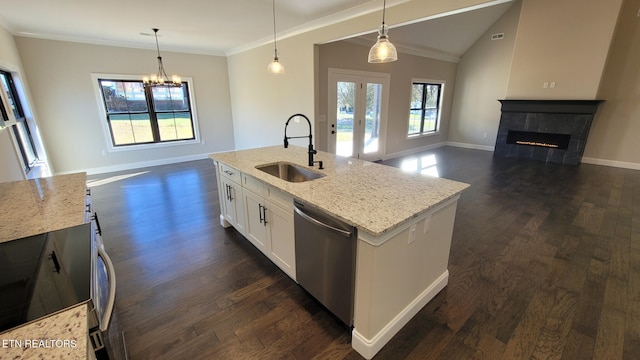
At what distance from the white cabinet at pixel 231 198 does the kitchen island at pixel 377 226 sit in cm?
12

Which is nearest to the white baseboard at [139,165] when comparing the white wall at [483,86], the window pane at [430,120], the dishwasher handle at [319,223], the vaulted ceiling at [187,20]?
the vaulted ceiling at [187,20]

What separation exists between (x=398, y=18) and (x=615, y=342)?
362cm

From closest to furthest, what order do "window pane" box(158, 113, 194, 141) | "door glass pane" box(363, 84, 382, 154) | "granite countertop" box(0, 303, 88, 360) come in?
1. "granite countertop" box(0, 303, 88, 360)
2. "door glass pane" box(363, 84, 382, 154)
3. "window pane" box(158, 113, 194, 141)

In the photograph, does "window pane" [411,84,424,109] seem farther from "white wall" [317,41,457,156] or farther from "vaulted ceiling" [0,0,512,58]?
"vaulted ceiling" [0,0,512,58]

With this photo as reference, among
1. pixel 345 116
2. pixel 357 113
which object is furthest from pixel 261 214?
pixel 357 113

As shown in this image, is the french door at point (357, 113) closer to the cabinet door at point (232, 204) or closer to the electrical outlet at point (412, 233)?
the cabinet door at point (232, 204)

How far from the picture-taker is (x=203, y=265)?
8.42 feet

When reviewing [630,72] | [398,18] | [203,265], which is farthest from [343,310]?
[630,72]

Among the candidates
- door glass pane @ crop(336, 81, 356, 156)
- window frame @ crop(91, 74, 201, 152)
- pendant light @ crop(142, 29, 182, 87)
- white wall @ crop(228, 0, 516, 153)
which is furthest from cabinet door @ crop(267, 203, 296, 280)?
window frame @ crop(91, 74, 201, 152)

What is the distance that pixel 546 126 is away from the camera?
6125 millimetres

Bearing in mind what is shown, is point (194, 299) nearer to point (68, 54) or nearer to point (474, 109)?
point (68, 54)

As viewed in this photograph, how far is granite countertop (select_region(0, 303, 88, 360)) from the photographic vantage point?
26.4 inches

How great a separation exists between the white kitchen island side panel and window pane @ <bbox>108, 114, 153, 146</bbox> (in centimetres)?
664

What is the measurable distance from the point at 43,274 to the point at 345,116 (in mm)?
5338
